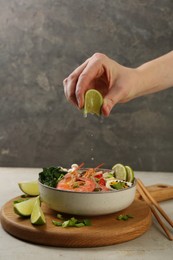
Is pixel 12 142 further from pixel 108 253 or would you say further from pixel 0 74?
pixel 108 253

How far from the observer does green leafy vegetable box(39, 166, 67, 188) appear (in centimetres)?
119

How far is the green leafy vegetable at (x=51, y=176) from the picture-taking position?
3.90 ft

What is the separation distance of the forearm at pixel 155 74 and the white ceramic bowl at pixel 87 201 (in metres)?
0.41

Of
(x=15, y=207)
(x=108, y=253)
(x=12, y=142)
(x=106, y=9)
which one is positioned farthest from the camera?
(x=12, y=142)

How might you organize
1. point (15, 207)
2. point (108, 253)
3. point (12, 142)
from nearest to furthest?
point (108, 253)
point (15, 207)
point (12, 142)

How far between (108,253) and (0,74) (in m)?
1.29

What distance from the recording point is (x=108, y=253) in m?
0.97

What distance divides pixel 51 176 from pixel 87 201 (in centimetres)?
19

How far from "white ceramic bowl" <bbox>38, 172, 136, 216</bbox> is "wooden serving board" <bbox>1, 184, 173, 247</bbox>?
1.4 inches

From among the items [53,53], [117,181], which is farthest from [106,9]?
[117,181]

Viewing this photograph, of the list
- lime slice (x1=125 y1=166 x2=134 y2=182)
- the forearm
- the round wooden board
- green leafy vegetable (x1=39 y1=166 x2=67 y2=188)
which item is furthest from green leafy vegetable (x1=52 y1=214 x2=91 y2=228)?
the forearm

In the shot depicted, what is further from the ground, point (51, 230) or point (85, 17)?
point (85, 17)

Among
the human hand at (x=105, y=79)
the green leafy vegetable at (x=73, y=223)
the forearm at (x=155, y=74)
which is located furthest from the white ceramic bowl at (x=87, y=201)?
the forearm at (x=155, y=74)

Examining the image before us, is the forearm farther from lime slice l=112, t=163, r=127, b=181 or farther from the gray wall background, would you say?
the gray wall background
